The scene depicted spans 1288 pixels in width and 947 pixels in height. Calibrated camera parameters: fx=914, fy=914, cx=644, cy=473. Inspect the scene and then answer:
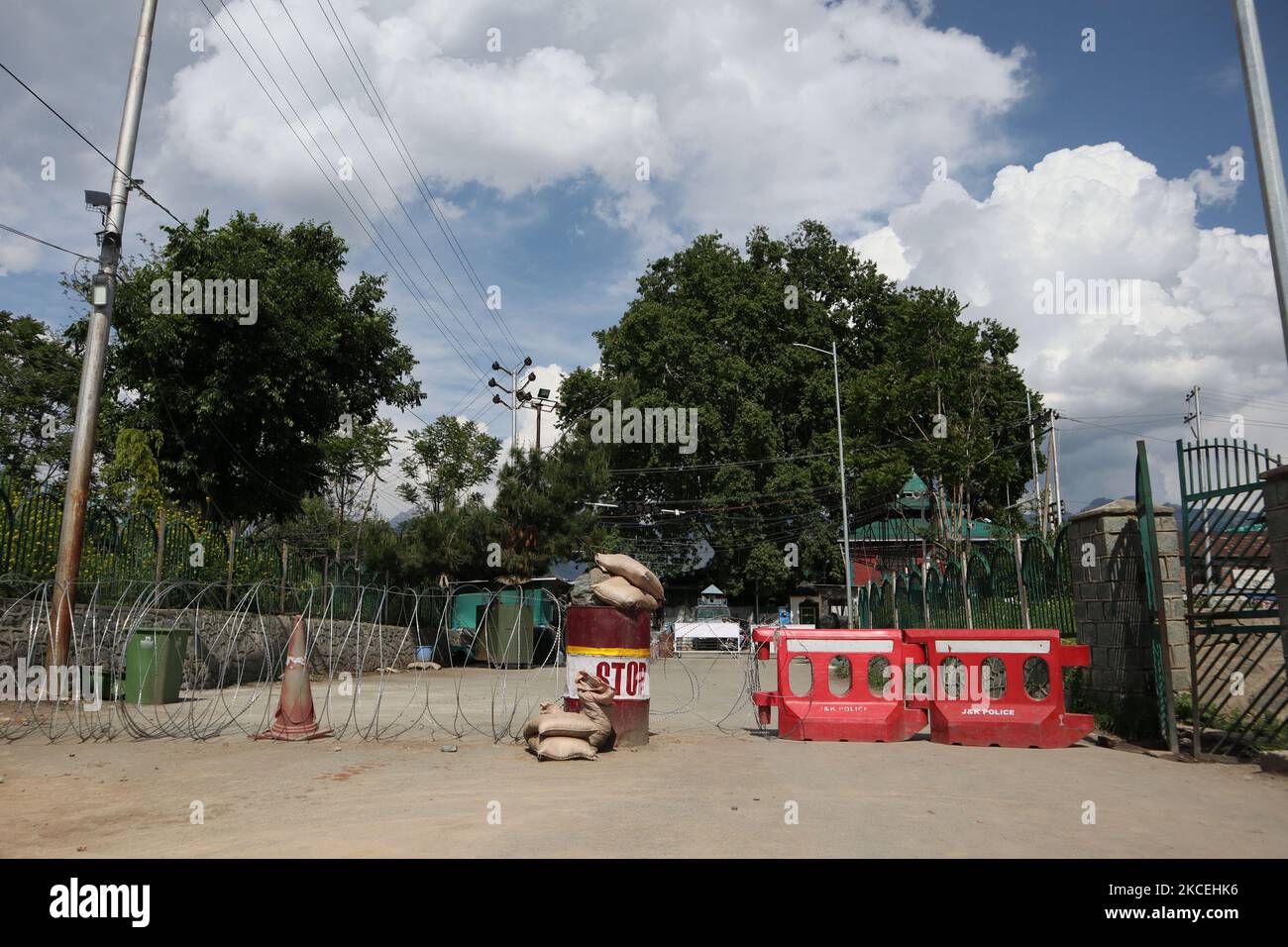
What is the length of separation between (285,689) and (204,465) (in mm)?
14125

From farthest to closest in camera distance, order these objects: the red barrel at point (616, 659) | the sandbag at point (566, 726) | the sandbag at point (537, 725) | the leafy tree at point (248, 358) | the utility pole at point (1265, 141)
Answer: the leafy tree at point (248, 358), the red barrel at point (616, 659), the sandbag at point (537, 725), the sandbag at point (566, 726), the utility pole at point (1265, 141)

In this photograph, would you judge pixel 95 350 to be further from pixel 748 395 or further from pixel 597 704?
pixel 748 395

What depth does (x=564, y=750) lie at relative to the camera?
→ 8.99 m

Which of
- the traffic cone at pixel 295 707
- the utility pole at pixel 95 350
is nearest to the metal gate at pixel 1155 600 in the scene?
the traffic cone at pixel 295 707

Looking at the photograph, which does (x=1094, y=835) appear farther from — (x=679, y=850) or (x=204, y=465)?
(x=204, y=465)

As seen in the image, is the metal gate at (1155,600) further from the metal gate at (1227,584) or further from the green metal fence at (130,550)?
the green metal fence at (130,550)

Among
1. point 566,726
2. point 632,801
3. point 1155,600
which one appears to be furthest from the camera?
point 1155,600

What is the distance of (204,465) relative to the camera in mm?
22922

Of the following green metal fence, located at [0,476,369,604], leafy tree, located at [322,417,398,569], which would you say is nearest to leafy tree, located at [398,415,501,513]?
leafy tree, located at [322,417,398,569]

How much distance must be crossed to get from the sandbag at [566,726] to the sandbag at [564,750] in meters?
0.07

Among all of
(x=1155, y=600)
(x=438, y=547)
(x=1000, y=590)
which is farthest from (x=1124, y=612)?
(x=438, y=547)

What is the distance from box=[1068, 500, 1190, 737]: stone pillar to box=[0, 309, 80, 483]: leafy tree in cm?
3476

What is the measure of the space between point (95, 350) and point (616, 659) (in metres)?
9.08

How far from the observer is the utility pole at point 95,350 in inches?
496
